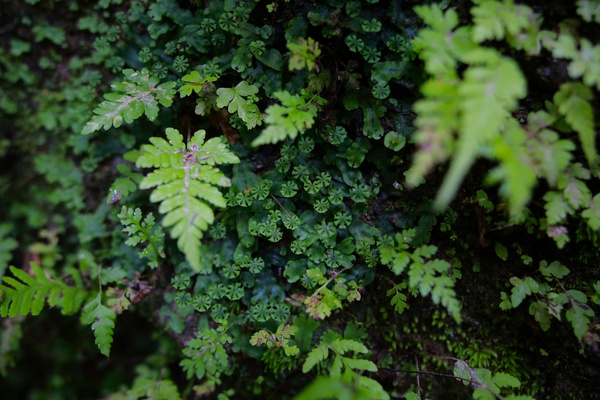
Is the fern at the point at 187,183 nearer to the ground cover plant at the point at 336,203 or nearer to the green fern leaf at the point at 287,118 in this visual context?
the ground cover plant at the point at 336,203

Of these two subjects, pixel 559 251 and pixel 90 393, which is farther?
pixel 90 393

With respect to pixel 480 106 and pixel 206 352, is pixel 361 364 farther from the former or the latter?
pixel 480 106

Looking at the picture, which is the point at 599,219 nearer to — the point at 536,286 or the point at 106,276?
the point at 536,286

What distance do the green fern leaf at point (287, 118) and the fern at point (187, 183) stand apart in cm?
35

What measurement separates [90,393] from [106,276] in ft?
7.74

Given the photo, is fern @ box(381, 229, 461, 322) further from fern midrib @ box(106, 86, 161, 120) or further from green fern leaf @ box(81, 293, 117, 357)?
green fern leaf @ box(81, 293, 117, 357)

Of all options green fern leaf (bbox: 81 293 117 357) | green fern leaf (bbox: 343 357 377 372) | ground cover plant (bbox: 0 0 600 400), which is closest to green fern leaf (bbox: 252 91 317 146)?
ground cover plant (bbox: 0 0 600 400)

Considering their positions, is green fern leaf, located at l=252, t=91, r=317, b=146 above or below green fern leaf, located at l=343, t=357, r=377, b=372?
above

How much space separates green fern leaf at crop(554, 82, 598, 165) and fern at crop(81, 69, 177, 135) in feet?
7.24

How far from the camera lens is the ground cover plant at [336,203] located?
7.05 ft

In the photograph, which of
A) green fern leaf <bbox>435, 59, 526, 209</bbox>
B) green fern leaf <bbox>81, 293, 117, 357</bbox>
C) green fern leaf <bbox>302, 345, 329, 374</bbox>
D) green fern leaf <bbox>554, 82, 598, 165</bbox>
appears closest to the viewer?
green fern leaf <bbox>435, 59, 526, 209</bbox>

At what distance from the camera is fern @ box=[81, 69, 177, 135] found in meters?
2.47

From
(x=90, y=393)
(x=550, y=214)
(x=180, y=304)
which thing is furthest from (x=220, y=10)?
(x=90, y=393)

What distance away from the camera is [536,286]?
2.46m
